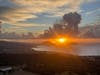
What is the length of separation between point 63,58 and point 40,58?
7.33 meters

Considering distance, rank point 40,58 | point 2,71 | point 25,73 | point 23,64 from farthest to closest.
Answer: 1. point 40,58
2. point 23,64
3. point 25,73
4. point 2,71

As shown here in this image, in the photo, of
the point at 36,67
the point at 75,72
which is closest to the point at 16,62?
the point at 36,67

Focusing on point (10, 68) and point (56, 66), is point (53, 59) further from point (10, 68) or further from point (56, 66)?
point (10, 68)

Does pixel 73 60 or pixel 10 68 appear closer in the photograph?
pixel 10 68

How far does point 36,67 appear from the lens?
57.5 meters

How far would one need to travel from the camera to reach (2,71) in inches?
2014

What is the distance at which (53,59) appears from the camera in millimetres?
69250

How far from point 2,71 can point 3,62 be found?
11055mm

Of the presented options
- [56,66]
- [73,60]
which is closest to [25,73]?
[56,66]

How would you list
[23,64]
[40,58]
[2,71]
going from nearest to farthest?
1. [2,71]
2. [23,64]
3. [40,58]

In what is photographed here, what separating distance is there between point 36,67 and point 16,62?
784 cm

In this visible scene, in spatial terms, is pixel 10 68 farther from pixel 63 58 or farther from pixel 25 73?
pixel 63 58

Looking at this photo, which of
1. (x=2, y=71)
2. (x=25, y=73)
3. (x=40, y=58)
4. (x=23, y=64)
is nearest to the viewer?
(x=2, y=71)

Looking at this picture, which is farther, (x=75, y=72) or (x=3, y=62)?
(x=3, y=62)
